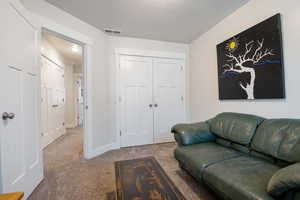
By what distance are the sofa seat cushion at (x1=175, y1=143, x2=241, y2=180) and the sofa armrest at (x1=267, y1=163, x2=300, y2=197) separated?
0.56 m

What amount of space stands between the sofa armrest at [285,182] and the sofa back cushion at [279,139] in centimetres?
47

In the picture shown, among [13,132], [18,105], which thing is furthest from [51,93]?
[13,132]

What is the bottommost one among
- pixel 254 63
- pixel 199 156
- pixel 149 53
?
pixel 199 156

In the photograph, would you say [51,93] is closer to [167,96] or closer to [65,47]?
[65,47]

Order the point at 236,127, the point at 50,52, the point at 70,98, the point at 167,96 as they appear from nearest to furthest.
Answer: the point at 236,127 → the point at 167,96 → the point at 50,52 → the point at 70,98

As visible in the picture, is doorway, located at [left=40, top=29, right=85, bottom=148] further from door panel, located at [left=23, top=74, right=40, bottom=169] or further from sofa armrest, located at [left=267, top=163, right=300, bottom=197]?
sofa armrest, located at [left=267, top=163, right=300, bottom=197]

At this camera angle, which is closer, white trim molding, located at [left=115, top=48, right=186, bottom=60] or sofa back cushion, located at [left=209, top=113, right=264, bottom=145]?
sofa back cushion, located at [left=209, top=113, right=264, bottom=145]

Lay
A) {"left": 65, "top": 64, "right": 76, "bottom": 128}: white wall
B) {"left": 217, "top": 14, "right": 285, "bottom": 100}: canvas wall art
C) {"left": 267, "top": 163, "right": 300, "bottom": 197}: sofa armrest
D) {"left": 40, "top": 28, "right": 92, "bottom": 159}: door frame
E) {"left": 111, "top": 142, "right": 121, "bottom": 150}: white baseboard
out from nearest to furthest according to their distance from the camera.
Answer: {"left": 267, "top": 163, "right": 300, "bottom": 197}: sofa armrest
{"left": 217, "top": 14, "right": 285, "bottom": 100}: canvas wall art
{"left": 40, "top": 28, "right": 92, "bottom": 159}: door frame
{"left": 111, "top": 142, "right": 121, "bottom": 150}: white baseboard
{"left": 65, "top": 64, "right": 76, "bottom": 128}: white wall

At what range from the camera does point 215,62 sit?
2605mm

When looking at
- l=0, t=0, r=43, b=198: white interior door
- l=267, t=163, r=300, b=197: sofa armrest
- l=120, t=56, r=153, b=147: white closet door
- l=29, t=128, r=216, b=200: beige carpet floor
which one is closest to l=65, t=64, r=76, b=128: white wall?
l=29, t=128, r=216, b=200: beige carpet floor

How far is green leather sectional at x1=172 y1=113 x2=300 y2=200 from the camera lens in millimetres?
873

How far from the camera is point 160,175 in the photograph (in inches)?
43.5

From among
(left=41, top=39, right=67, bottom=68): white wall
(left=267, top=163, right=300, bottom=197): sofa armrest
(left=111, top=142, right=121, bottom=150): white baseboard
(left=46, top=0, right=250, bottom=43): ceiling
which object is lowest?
(left=111, top=142, right=121, bottom=150): white baseboard

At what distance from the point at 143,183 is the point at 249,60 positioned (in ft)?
6.79
